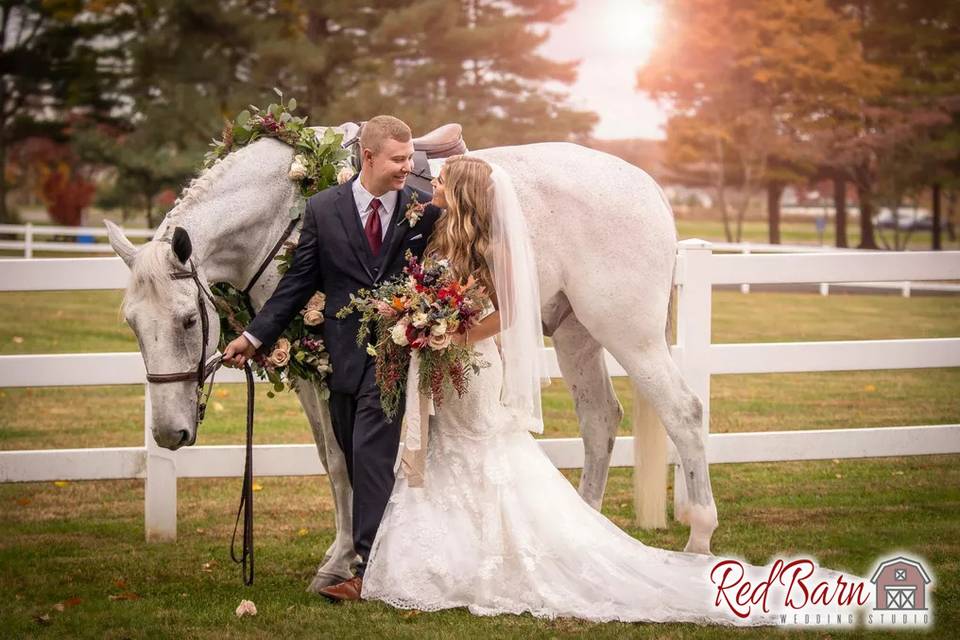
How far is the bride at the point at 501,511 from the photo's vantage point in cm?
474

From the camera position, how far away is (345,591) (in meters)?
4.96

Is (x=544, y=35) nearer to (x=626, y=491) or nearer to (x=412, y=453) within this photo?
(x=626, y=491)

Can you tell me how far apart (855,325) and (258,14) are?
59.1 feet

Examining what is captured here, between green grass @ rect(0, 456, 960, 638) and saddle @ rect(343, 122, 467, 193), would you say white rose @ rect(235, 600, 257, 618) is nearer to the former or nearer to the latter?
green grass @ rect(0, 456, 960, 638)

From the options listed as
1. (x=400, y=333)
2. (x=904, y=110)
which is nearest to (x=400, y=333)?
(x=400, y=333)

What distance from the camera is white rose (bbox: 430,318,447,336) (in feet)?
15.5

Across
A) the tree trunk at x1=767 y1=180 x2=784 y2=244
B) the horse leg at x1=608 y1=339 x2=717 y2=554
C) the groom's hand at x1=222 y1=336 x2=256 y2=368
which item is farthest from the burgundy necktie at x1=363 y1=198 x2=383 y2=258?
the tree trunk at x1=767 y1=180 x2=784 y2=244

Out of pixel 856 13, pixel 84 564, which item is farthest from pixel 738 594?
pixel 856 13

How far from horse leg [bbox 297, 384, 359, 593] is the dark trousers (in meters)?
0.38

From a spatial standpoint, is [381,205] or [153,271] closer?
[153,271]

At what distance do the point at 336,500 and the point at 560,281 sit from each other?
1643 millimetres

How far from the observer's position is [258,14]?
28016mm

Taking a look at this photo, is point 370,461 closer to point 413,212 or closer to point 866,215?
point 413,212

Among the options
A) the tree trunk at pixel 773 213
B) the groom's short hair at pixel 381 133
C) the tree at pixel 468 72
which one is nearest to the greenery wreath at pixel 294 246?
the groom's short hair at pixel 381 133
